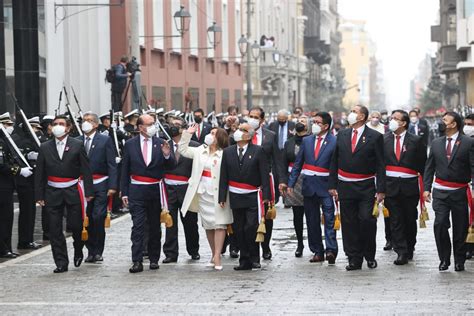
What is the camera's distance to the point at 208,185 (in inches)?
608

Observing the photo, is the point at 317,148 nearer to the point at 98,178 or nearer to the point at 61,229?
the point at 98,178

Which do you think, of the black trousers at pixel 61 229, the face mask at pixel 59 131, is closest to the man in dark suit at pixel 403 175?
the black trousers at pixel 61 229

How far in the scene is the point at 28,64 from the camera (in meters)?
28.8

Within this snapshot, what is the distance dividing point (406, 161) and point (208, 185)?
2.35m

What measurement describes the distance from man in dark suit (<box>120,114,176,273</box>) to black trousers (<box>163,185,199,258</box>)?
0.51 m

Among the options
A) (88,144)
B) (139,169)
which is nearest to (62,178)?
(139,169)

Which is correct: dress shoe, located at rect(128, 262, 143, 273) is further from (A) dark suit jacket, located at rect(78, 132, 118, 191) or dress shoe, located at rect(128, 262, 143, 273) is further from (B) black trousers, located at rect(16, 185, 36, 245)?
(B) black trousers, located at rect(16, 185, 36, 245)

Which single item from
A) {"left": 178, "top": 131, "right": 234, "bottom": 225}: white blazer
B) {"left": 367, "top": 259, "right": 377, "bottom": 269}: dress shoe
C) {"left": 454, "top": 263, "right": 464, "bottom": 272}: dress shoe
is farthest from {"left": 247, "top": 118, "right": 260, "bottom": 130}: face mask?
{"left": 454, "top": 263, "right": 464, "bottom": 272}: dress shoe

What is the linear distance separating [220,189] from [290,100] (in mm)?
68206

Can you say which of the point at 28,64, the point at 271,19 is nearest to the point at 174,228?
the point at 28,64

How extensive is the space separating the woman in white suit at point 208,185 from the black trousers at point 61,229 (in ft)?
4.07

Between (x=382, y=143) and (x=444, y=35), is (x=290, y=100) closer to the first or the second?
(x=444, y=35)

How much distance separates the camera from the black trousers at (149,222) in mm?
15106

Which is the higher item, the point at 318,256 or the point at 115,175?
the point at 115,175
